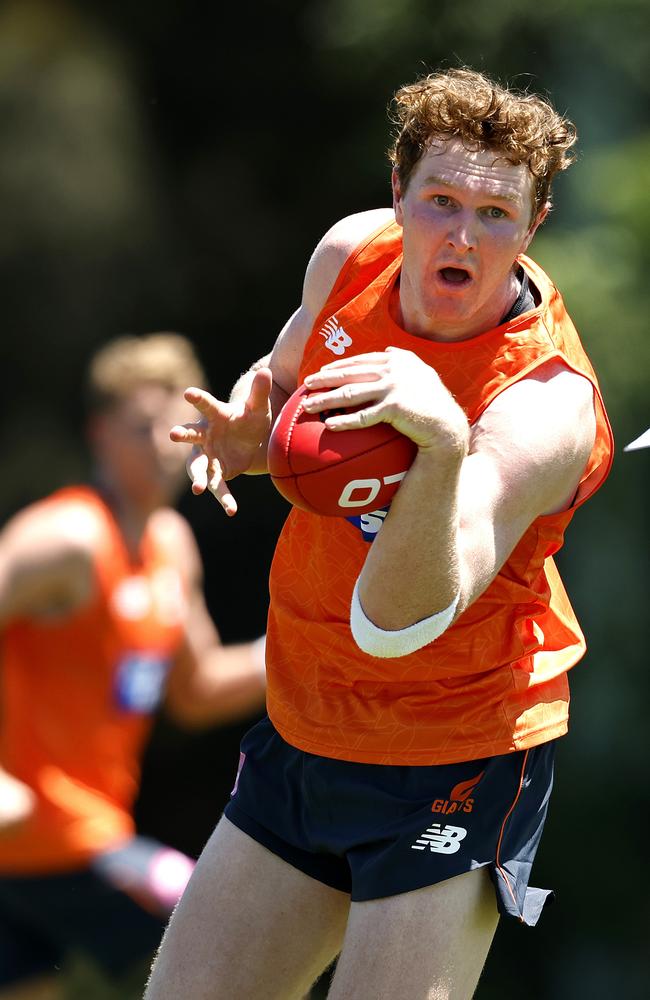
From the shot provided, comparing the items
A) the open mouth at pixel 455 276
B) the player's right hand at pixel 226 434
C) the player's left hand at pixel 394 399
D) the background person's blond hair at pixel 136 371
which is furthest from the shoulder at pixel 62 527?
the player's left hand at pixel 394 399

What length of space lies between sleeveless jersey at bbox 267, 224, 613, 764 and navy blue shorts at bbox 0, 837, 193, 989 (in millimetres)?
2219

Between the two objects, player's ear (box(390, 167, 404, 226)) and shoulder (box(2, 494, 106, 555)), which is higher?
player's ear (box(390, 167, 404, 226))

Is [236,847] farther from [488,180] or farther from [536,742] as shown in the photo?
[488,180]

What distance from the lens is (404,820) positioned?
2703 millimetres

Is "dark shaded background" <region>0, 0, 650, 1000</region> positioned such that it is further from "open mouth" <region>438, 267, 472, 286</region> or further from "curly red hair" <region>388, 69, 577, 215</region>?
"open mouth" <region>438, 267, 472, 286</region>

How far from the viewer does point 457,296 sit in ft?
8.60

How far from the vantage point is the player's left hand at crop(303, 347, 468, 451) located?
88.4 inches

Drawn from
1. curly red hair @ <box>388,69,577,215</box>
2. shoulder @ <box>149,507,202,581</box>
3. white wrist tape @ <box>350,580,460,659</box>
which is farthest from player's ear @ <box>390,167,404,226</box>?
shoulder @ <box>149,507,202,581</box>

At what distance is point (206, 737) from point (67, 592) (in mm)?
2123

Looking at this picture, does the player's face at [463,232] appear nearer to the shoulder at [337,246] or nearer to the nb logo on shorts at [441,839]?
the shoulder at [337,246]

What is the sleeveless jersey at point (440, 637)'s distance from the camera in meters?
2.68

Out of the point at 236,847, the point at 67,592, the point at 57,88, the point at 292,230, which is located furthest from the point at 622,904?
the point at 57,88

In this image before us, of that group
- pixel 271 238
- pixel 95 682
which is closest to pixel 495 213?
pixel 95 682

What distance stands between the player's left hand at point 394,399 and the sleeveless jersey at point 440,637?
1.01 feet
